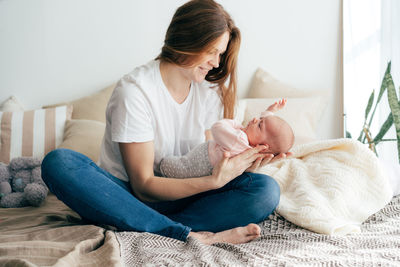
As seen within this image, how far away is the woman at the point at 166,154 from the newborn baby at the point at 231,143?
0.05m

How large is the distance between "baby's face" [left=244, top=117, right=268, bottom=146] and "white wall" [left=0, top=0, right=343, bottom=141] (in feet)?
4.66

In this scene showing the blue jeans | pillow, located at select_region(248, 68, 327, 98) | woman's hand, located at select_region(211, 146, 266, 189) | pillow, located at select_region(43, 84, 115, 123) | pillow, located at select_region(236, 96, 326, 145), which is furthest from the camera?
pillow, located at select_region(248, 68, 327, 98)

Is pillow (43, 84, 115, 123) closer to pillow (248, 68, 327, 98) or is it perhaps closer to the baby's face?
pillow (248, 68, 327, 98)

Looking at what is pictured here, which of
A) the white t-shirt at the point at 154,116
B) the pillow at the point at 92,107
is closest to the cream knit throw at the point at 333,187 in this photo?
the white t-shirt at the point at 154,116

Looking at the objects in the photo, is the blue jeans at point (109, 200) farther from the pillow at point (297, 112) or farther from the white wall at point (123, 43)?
the white wall at point (123, 43)

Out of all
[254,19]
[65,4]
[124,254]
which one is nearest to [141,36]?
[65,4]

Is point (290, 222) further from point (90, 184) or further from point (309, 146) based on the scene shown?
point (90, 184)

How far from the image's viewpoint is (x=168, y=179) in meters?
1.42

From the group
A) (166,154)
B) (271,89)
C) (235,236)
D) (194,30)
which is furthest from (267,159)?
(271,89)

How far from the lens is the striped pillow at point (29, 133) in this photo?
2.24m

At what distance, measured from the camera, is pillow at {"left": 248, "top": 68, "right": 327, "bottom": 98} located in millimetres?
2617

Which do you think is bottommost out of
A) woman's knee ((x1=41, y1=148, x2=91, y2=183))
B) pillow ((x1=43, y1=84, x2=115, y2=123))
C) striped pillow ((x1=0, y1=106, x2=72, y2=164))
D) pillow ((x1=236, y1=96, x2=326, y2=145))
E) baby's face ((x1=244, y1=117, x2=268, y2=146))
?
striped pillow ((x1=0, y1=106, x2=72, y2=164))

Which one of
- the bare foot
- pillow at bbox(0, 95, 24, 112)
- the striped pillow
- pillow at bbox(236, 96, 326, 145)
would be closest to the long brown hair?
the bare foot

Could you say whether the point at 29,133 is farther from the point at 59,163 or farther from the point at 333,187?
A: the point at 333,187
